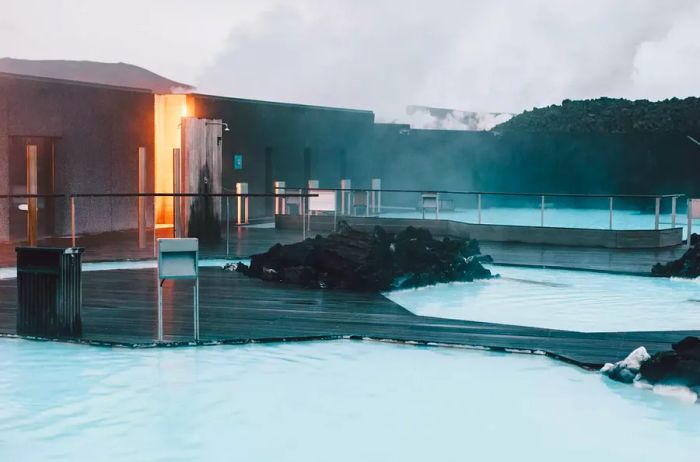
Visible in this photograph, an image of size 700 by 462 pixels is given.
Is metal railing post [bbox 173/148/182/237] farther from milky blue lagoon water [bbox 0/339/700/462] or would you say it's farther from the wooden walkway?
milky blue lagoon water [bbox 0/339/700/462]

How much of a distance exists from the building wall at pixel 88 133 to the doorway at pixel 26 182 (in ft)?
0.37

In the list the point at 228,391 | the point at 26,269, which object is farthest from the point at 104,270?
the point at 228,391

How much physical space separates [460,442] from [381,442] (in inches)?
16.5

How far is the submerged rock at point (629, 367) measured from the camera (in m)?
6.89

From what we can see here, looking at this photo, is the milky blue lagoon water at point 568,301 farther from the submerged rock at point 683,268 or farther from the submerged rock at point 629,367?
the submerged rock at point 629,367

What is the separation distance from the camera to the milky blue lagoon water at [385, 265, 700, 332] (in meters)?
9.55

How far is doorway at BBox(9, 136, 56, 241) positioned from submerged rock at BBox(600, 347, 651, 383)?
1083cm

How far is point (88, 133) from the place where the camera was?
18.6m

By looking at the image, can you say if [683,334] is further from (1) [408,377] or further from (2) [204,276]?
(2) [204,276]

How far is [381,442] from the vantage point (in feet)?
18.6

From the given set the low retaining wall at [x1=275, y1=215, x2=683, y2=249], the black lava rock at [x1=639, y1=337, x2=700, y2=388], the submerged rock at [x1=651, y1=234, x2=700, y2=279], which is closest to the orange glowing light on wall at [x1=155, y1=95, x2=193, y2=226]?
the low retaining wall at [x1=275, y1=215, x2=683, y2=249]

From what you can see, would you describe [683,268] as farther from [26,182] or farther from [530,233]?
[26,182]

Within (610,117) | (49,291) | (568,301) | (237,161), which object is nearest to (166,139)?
(237,161)

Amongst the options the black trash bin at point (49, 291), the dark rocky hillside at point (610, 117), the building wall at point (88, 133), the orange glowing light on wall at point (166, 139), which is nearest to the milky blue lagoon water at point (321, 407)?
the black trash bin at point (49, 291)
